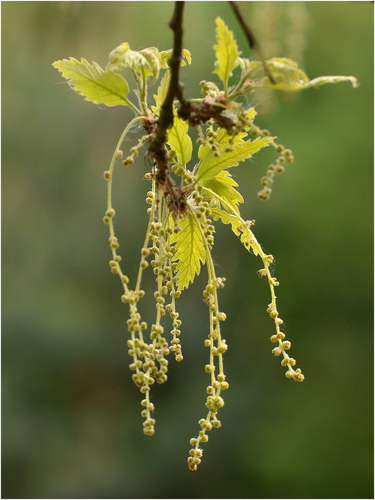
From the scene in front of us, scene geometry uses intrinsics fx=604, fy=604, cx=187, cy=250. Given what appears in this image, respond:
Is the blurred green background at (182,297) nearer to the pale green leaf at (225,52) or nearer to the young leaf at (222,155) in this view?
the young leaf at (222,155)

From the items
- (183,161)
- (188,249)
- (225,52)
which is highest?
(225,52)

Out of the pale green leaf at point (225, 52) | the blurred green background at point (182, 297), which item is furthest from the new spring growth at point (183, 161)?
the blurred green background at point (182, 297)

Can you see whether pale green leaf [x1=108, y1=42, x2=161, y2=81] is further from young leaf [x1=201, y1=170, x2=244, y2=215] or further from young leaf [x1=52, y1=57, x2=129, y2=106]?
young leaf [x1=201, y1=170, x2=244, y2=215]

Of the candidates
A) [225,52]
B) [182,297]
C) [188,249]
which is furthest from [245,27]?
[182,297]

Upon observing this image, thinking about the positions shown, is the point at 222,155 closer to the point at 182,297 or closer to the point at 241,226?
the point at 241,226

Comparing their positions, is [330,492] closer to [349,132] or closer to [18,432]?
[18,432]
